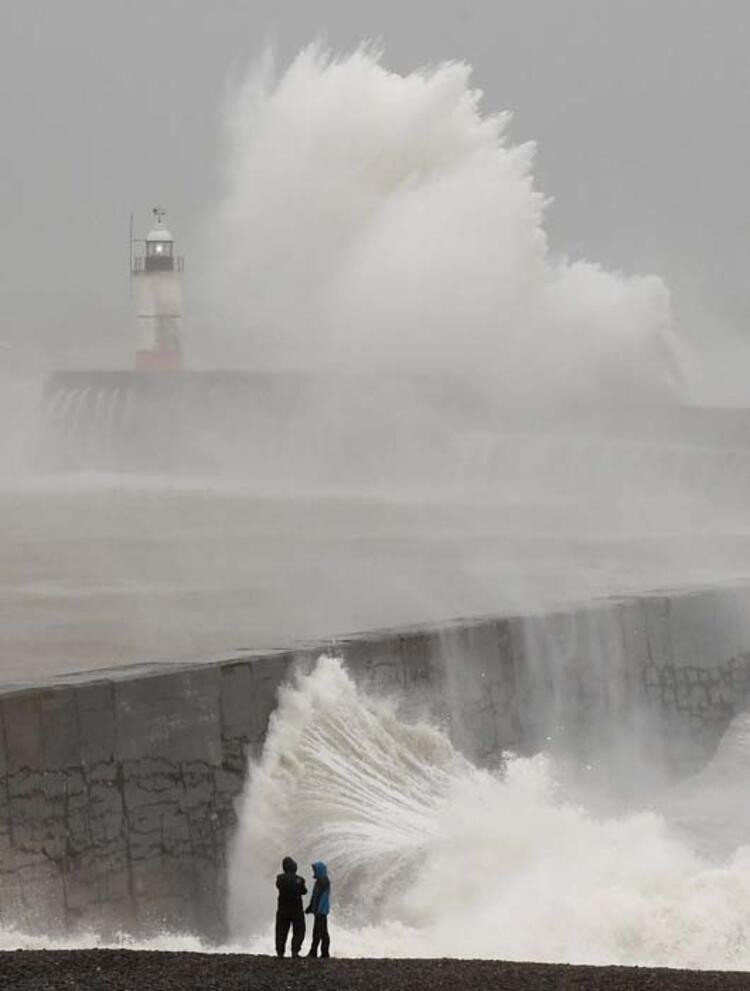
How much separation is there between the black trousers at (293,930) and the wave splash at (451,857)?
3.78 feet

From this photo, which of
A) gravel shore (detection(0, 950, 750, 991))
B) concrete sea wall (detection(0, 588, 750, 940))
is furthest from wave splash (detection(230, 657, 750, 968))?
gravel shore (detection(0, 950, 750, 991))

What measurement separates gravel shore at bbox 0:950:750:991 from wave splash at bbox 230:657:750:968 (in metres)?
1.86

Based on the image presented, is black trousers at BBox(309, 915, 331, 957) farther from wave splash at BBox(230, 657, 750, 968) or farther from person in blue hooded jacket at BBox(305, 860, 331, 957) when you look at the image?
wave splash at BBox(230, 657, 750, 968)

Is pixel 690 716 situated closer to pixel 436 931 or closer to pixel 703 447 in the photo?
pixel 436 931

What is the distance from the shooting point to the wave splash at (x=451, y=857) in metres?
9.91

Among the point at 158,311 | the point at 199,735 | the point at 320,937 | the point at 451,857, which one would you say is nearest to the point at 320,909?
the point at 320,937

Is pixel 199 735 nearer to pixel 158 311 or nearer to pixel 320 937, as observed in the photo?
pixel 320 937

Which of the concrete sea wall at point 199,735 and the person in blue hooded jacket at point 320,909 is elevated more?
the concrete sea wall at point 199,735

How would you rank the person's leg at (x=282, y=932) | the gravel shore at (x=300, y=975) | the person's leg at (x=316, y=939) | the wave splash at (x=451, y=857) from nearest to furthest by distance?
the gravel shore at (x=300, y=975), the person's leg at (x=316, y=939), the person's leg at (x=282, y=932), the wave splash at (x=451, y=857)

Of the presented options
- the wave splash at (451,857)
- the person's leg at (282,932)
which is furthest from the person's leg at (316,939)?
the wave splash at (451,857)

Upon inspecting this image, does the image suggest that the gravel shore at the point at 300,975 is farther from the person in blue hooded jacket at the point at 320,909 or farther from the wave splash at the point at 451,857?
the wave splash at the point at 451,857

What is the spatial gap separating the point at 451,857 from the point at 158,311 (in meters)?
31.4

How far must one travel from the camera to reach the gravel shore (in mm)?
7152

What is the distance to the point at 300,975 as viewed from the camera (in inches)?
290
